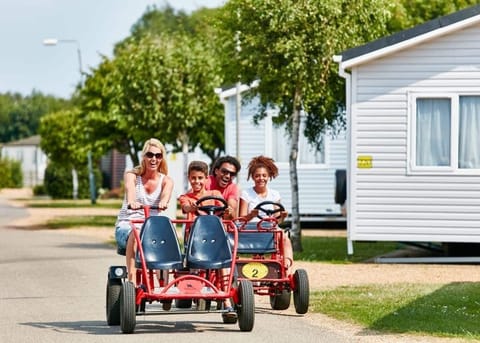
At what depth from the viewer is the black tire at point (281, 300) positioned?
13656 millimetres

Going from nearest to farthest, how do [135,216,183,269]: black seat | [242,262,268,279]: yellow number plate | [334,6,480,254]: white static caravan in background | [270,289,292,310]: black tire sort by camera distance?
[135,216,183,269]: black seat, [242,262,268,279]: yellow number plate, [270,289,292,310]: black tire, [334,6,480,254]: white static caravan in background

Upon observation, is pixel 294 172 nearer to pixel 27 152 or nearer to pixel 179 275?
pixel 179 275

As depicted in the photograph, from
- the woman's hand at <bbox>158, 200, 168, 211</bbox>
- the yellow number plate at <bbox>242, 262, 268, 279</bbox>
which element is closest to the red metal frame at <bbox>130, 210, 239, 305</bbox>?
the woman's hand at <bbox>158, 200, 168, 211</bbox>

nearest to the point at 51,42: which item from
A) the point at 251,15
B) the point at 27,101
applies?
the point at 251,15

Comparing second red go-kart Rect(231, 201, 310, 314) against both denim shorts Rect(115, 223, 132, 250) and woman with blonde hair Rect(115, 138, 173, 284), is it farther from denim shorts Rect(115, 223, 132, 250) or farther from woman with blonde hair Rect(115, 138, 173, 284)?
denim shorts Rect(115, 223, 132, 250)

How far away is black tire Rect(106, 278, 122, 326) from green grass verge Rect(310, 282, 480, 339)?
2285mm

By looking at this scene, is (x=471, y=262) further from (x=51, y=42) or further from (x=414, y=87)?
→ (x=51, y=42)

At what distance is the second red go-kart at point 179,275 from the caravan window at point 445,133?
A: 888 cm

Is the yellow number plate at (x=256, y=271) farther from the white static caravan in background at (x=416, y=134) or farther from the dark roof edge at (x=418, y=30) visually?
the dark roof edge at (x=418, y=30)

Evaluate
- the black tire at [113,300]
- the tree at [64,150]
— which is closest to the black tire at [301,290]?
the black tire at [113,300]

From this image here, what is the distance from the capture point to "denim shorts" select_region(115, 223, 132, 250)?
40.8ft

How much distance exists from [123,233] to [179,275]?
2.33ft

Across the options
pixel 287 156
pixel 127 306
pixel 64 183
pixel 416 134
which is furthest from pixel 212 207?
pixel 64 183

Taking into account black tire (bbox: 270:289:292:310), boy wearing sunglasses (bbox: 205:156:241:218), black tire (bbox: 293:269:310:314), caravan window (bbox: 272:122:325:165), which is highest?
caravan window (bbox: 272:122:325:165)
